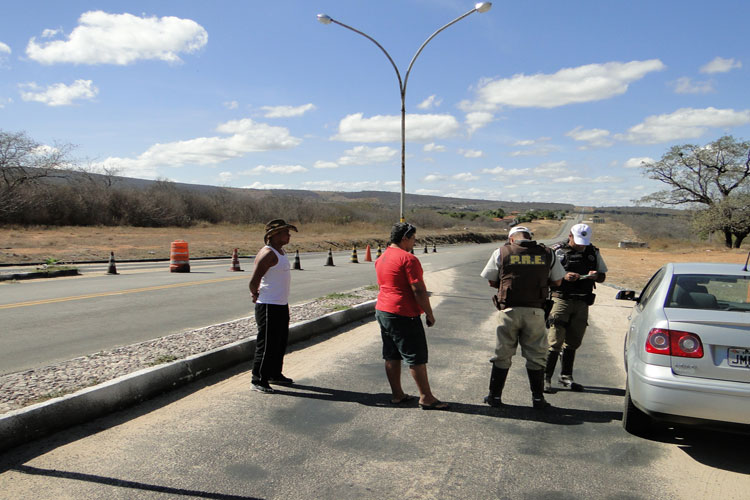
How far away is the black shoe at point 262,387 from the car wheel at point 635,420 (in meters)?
3.24

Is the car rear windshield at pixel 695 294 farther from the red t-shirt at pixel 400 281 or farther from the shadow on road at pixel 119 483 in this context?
the shadow on road at pixel 119 483

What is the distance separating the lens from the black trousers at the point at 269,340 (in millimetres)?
5469

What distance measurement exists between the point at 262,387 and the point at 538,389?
267 centimetres

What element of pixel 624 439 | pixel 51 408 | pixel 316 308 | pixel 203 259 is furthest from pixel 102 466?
pixel 203 259

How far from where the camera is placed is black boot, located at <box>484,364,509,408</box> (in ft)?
16.5

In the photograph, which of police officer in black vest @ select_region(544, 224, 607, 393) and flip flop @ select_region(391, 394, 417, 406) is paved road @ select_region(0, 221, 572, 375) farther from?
police officer in black vest @ select_region(544, 224, 607, 393)

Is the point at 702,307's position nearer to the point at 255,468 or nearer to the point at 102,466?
the point at 255,468

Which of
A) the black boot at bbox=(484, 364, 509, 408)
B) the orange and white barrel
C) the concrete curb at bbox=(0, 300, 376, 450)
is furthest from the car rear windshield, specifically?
the orange and white barrel

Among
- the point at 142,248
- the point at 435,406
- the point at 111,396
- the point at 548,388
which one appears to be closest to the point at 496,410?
the point at 435,406

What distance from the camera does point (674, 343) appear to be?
402 cm

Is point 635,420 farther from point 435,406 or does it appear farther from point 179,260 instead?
point 179,260

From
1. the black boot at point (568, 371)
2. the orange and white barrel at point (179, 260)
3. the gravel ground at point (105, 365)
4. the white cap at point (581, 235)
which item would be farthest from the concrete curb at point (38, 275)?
the white cap at point (581, 235)

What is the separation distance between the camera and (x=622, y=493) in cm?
345

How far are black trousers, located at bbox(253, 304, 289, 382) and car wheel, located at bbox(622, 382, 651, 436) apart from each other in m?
3.26
